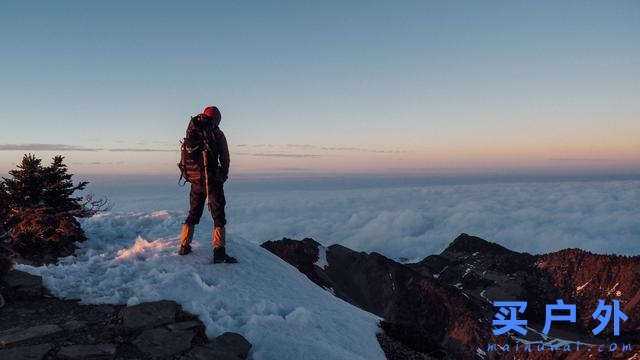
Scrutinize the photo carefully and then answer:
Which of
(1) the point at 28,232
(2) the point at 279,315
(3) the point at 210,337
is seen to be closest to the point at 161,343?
(3) the point at 210,337

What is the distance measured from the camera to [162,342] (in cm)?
753

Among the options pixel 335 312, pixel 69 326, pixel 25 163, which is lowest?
pixel 335 312

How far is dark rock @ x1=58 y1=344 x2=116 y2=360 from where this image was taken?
271 inches

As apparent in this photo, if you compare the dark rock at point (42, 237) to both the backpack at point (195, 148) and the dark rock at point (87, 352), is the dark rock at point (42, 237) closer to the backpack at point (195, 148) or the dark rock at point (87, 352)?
the backpack at point (195, 148)

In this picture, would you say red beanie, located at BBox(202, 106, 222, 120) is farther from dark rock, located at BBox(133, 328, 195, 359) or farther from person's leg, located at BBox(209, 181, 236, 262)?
dark rock, located at BBox(133, 328, 195, 359)

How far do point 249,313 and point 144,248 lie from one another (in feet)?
15.7

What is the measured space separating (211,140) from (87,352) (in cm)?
554

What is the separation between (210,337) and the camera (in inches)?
317

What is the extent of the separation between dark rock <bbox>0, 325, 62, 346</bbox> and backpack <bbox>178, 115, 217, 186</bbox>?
181 inches

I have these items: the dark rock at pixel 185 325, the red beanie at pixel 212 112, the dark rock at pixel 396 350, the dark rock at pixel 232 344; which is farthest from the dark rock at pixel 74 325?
the dark rock at pixel 396 350

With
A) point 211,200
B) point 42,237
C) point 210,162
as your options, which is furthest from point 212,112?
point 42,237

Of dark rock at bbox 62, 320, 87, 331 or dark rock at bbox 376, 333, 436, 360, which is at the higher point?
dark rock at bbox 62, 320, 87, 331

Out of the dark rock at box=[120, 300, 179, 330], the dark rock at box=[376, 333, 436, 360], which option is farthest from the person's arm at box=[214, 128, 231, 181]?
the dark rock at box=[376, 333, 436, 360]

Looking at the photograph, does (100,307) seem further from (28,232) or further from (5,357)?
(28,232)
